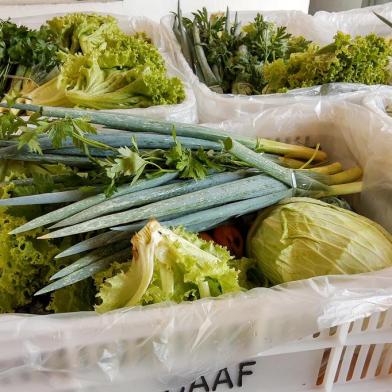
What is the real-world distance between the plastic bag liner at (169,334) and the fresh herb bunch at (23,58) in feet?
3.26

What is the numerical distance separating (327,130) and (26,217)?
0.74 meters

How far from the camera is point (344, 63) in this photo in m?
1.26

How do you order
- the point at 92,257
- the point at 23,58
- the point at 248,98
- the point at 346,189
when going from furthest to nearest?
the point at 23,58 → the point at 248,98 → the point at 346,189 → the point at 92,257

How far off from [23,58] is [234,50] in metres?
0.70

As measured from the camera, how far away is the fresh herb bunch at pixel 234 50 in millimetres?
1528

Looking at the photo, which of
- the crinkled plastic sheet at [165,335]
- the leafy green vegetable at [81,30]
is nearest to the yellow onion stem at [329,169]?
the crinkled plastic sheet at [165,335]

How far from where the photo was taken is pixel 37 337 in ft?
1.96

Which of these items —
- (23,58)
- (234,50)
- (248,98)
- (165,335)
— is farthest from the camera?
(234,50)

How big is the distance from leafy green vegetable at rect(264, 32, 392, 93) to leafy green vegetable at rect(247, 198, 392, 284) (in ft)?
1.78

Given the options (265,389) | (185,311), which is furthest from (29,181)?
(265,389)

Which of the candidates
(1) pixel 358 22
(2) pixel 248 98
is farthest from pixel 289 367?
(1) pixel 358 22

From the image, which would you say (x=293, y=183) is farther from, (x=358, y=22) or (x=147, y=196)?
(x=358, y=22)

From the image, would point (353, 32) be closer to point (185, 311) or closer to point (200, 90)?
point (200, 90)

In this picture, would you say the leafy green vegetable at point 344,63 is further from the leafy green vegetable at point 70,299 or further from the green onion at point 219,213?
the leafy green vegetable at point 70,299
